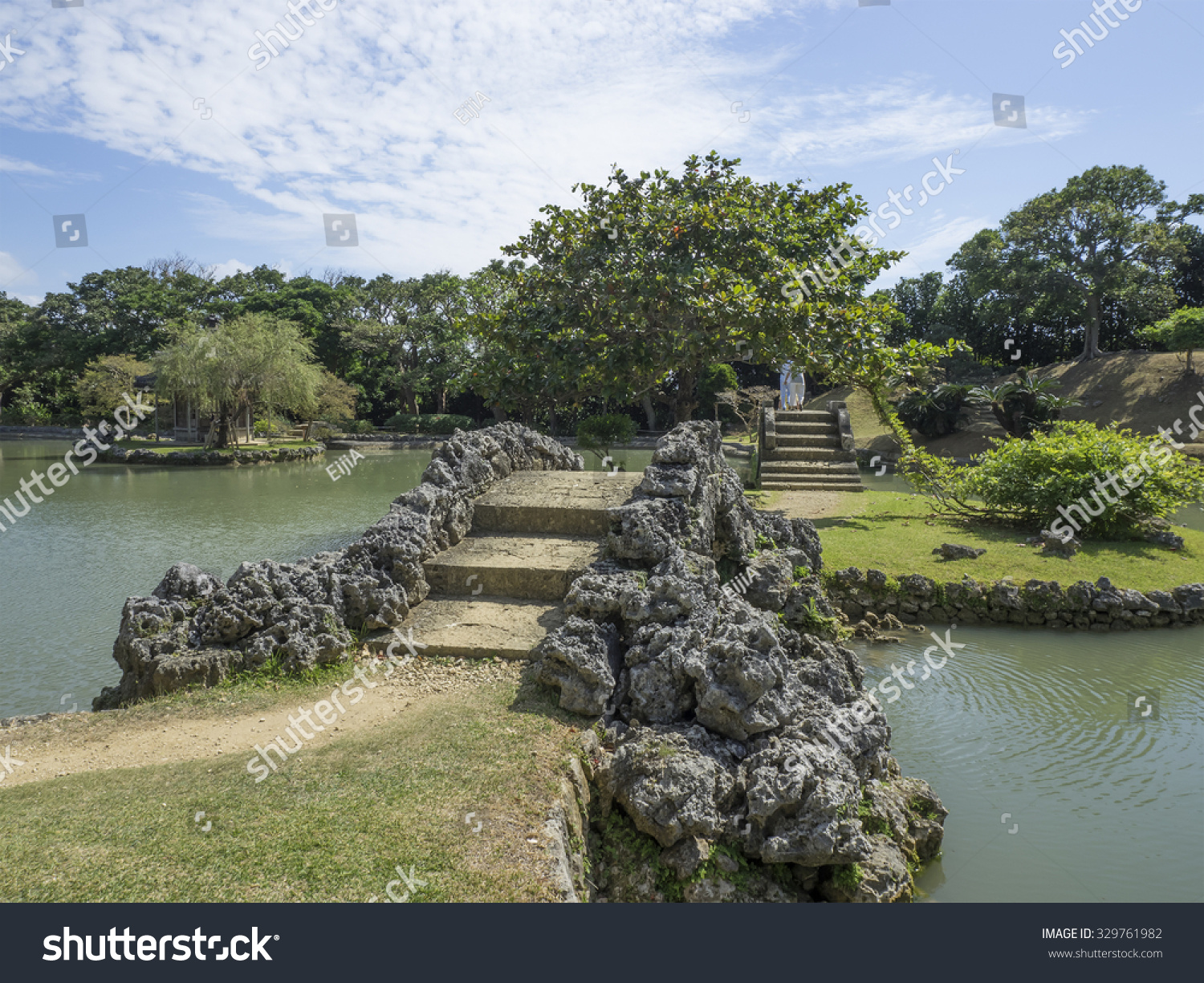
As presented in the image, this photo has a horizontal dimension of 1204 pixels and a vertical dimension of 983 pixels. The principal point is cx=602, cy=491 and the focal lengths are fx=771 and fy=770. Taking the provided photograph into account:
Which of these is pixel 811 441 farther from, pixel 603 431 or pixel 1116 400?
pixel 1116 400

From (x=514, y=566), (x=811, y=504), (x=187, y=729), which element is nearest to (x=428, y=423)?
(x=811, y=504)

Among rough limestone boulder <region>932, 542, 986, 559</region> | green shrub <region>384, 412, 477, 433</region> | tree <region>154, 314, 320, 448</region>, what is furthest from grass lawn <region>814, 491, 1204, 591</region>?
green shrub <region>384, 412, 477, 433</region>

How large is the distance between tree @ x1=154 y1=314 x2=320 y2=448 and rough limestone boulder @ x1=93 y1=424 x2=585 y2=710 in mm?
26578

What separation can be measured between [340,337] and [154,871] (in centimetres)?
4237

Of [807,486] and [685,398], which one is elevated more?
[685,398]

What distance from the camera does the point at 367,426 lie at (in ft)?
133

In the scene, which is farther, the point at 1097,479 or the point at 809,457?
the point at 809,457

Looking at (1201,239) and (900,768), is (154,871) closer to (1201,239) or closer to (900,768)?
(900,768)

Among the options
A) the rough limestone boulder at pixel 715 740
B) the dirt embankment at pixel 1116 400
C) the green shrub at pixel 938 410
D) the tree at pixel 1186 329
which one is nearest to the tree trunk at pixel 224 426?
the dirt embankment at pixel 1116 400

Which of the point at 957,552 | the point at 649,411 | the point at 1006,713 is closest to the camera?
the point at 1006,713

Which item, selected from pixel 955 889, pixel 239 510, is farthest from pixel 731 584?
pixel 239 510

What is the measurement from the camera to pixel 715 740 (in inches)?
173

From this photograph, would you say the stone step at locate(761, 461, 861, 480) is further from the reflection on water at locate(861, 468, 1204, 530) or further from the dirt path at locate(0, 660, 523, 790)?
the dirt path at locate(0, 660, 523, 790)

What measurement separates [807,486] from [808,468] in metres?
0.68
